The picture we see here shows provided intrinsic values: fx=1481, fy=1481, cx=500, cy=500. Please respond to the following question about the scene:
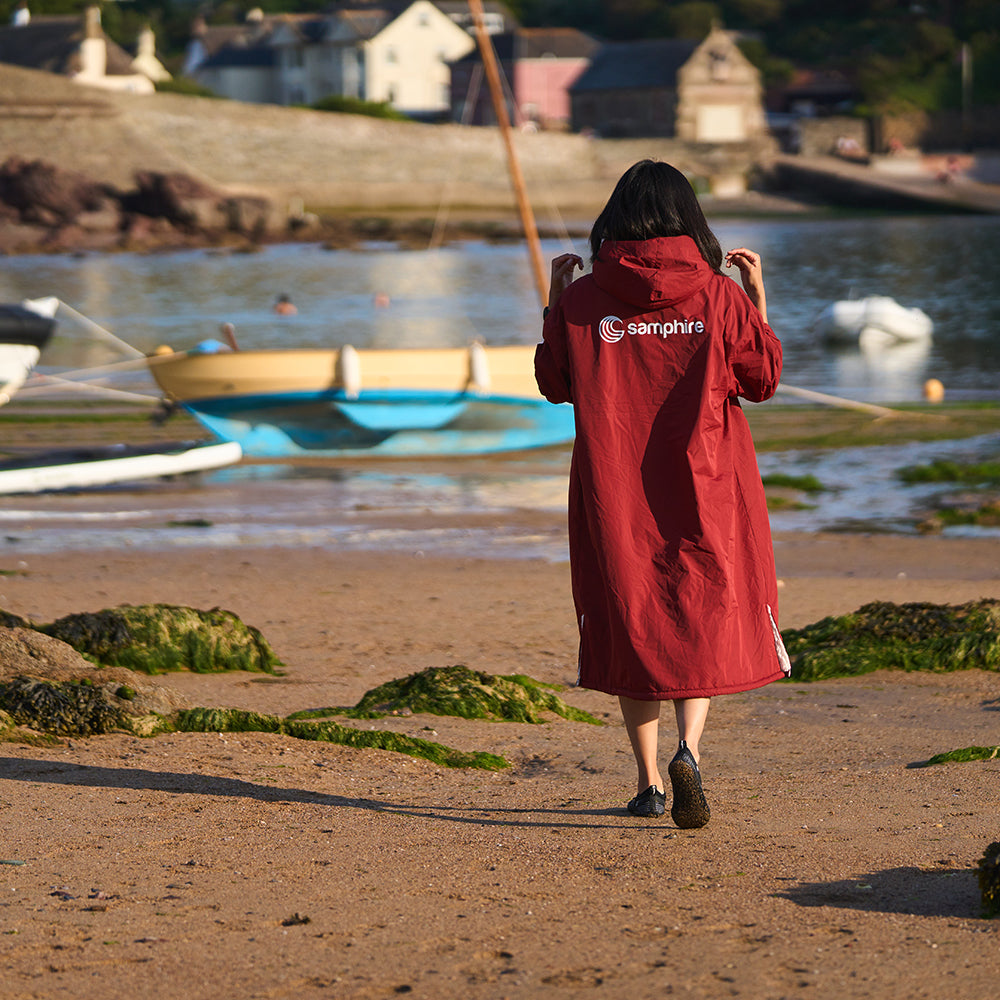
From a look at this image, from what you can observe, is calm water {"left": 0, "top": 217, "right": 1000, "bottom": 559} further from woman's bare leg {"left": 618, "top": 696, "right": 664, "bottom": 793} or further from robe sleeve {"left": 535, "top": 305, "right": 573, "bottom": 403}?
robe sleeve {"left": 535, "top": 305, "right": 573, "bottom": 403}

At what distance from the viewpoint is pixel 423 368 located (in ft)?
48.6

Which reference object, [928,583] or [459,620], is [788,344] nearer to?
[928,583]

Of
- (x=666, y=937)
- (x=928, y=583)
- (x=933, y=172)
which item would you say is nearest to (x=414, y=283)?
(x=928, y=583)

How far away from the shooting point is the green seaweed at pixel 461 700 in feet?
18.1

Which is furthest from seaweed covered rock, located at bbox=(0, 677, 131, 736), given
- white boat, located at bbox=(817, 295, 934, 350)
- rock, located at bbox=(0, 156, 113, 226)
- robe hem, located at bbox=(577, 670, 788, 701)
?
rock, located at bbox=(0, 156, 113, 226)

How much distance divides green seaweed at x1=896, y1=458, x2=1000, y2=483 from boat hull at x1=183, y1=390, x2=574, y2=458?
352cm

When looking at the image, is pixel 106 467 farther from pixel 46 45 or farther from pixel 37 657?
pixel 46 45

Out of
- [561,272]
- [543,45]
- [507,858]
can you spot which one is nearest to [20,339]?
[561,272]

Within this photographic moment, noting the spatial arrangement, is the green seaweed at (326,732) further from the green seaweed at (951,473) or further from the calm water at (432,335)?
the green seaweed at (951,473)

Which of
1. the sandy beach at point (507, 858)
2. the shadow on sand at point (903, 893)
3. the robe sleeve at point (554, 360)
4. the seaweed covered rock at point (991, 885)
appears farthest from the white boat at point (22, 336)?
the seaweed covered rock at point (991, 885)

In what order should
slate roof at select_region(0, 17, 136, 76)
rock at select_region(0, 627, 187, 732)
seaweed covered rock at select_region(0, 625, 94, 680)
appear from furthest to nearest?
1. slate roof at select_region(0, 17, 136, 76)
2. seaweed covered rock at select_region(0, 625, 94, 680)
3. rock at select_region(0, 627, 187, 732)

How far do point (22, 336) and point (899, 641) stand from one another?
15.5m

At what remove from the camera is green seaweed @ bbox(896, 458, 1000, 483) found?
45.3ft

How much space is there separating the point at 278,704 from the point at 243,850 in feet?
6.21
